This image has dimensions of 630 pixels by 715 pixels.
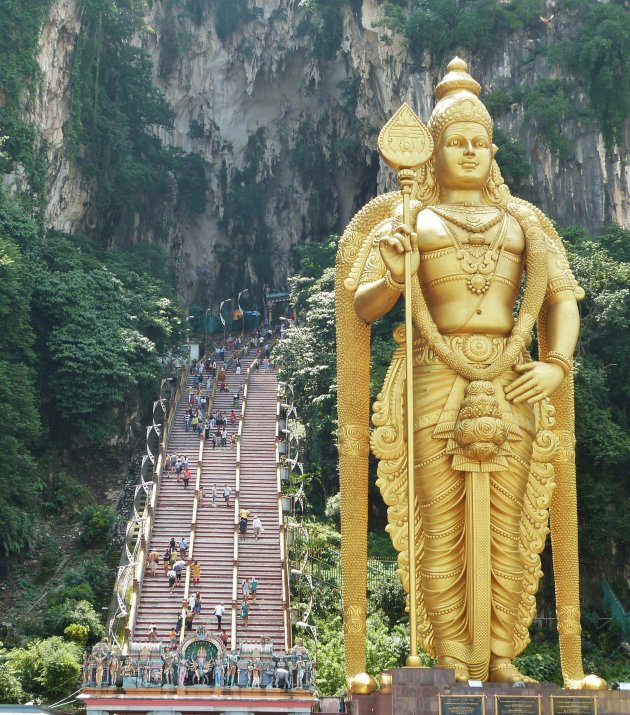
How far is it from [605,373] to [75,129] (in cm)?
1557

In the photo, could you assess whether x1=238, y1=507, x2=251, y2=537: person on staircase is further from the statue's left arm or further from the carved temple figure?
the statue's left arm

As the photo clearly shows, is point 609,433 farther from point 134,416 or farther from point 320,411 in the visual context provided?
point 134,416

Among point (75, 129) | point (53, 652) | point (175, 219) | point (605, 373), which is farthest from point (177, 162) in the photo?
point (53, 652)

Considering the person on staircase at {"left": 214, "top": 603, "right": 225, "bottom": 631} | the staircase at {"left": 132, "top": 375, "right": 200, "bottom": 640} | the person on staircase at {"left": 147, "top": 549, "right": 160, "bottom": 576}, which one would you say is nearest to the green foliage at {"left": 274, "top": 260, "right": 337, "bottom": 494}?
the staircase at {"left": 132, "top": 375, "right": 200, "bottom": 640}

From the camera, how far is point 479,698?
1019 centimetres

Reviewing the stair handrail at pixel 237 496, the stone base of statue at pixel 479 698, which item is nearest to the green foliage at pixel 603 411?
the stair handrail at pixel 237 496

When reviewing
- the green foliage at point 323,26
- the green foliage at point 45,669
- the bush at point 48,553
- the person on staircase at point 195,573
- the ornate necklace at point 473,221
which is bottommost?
the green foliage at point 45,669

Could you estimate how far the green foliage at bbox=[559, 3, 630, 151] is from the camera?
29.2 meters

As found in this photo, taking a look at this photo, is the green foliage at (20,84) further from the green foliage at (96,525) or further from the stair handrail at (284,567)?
the stair handrail at (284,567)

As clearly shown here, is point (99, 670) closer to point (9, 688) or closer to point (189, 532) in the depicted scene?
point (9, 688)

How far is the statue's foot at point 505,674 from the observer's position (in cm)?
1098

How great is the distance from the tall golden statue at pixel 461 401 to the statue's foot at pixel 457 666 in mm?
13

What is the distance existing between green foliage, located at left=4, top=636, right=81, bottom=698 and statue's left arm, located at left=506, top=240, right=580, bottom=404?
8743 millimetres

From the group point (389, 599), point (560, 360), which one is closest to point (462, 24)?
point (389, 599)
